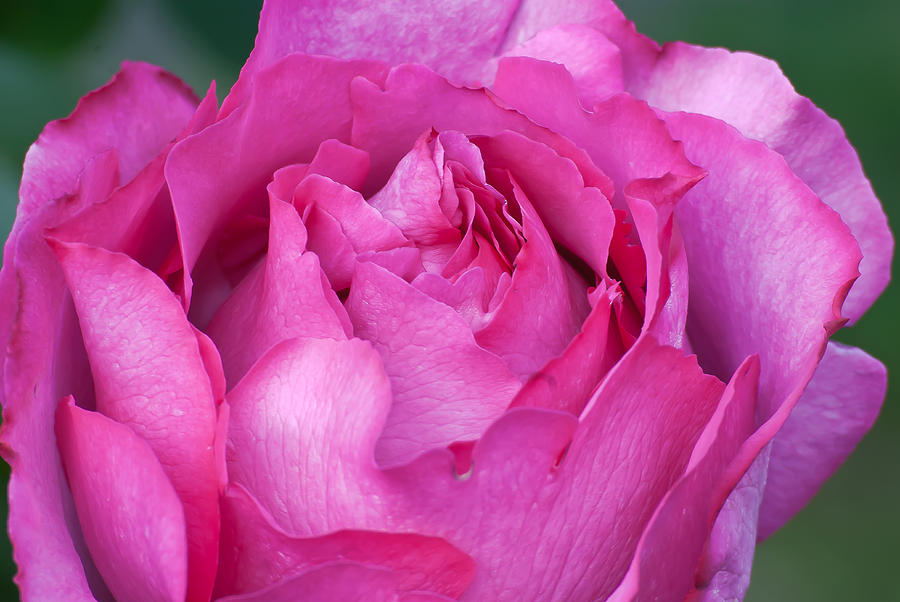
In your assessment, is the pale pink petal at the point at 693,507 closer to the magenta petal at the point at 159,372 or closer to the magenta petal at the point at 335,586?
the magenta petal at the point at 335,586

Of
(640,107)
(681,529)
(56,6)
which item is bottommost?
(681,529)

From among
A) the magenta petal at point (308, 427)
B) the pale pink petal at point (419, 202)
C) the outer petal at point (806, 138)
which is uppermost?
the outer petal at point (806, 138)

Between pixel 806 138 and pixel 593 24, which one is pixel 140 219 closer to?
pixel 593 24

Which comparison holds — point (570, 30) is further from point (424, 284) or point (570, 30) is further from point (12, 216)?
point (12, 216)

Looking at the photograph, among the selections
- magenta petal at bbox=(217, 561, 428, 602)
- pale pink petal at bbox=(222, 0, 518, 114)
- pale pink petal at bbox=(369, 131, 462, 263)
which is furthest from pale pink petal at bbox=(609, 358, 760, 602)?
pale pink petal at bbox=(222, 0, 518, 114)

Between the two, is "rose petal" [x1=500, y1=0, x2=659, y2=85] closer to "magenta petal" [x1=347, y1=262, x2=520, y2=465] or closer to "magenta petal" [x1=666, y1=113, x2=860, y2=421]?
"magenta petal" [x1=666, y1=113, x2=860, y2=421]

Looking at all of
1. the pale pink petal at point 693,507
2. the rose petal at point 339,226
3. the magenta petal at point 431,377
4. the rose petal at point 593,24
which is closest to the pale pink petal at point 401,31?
the rose petal at point 593,24

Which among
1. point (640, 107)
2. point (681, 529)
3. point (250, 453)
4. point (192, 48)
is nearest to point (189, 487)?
point (250, 453)
